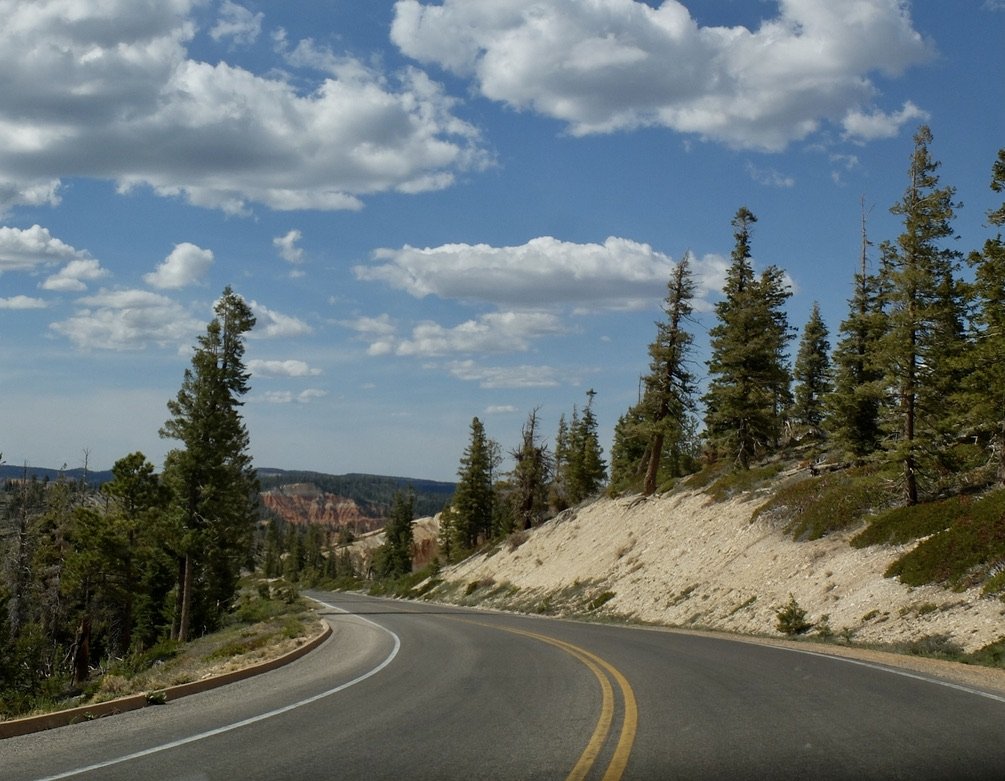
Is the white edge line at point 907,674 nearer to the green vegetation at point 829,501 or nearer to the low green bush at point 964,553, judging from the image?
the low green bush at point 964,553

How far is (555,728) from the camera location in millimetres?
9172

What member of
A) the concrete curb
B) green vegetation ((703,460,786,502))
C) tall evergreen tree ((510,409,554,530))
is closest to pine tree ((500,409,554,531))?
tall evergreen tree ((510,409,554,530))

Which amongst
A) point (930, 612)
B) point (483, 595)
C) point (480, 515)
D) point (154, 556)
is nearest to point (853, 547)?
point (930, 612)

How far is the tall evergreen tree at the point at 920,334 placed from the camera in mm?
28016

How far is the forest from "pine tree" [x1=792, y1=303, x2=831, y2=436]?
34.0 inches

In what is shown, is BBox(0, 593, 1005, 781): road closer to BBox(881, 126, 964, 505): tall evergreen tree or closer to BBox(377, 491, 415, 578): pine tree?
BBox(881, 126, 964, 505): tall evergreen tree

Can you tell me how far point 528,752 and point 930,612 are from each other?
17.0m

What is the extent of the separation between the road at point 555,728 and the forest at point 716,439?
784 centimetres

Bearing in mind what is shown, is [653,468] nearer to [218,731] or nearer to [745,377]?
[745,377]

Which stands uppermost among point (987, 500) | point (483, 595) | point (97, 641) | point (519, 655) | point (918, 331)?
point (918, 331)

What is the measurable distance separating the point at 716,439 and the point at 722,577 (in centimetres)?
1645

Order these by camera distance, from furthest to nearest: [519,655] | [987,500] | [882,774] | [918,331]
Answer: [918,331] → [987,500] → [519,655] → [882,774]

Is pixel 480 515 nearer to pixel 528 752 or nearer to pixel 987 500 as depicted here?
pixel 987 500

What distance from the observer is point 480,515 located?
88.1m
